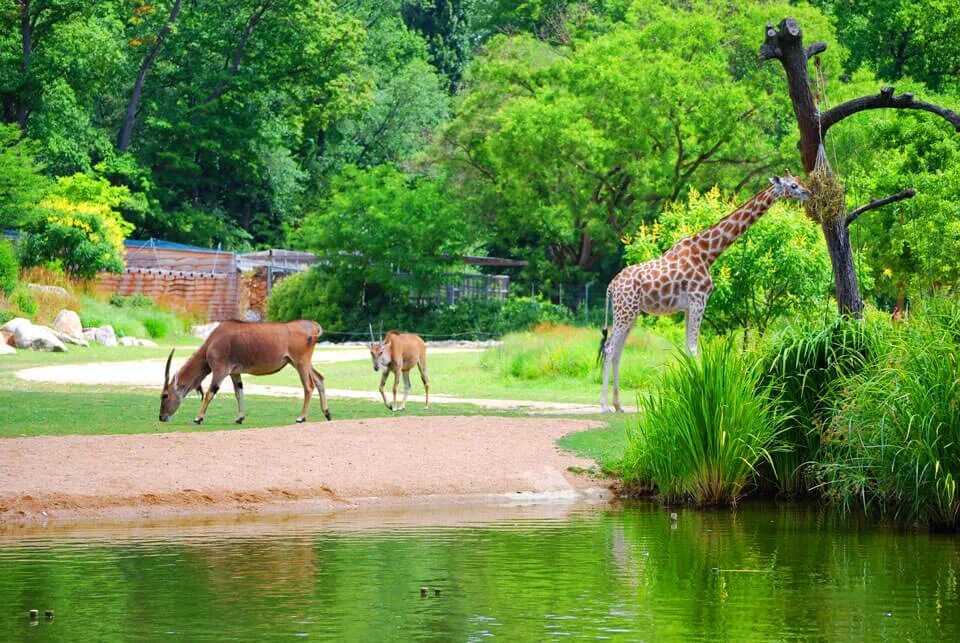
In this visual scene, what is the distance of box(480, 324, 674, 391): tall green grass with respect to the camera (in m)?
27.6

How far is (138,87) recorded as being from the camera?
194ft

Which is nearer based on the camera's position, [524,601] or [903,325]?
[524,601]

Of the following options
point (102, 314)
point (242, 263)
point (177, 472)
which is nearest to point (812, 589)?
point (177, 472)

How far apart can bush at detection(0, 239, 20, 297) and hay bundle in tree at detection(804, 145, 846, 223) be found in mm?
28371

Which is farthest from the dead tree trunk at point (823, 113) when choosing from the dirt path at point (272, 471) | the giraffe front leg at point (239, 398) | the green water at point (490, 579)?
the giraffe front leg at point (239, 398)

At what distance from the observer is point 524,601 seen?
9383 millimetres

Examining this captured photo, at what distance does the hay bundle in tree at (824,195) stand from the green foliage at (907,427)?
3.05 meters

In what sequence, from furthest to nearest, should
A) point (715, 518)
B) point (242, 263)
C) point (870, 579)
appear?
point (242, 263)
point (715, 518)
point (870, 579)

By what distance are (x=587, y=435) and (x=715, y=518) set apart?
4639 mm

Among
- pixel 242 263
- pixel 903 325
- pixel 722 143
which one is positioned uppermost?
pixel 722 143

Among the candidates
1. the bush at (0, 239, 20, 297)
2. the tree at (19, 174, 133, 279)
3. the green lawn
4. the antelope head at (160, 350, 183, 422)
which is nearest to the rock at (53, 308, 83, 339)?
the bush at (0, 239, 20, 297)

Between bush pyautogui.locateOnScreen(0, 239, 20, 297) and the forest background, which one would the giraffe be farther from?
bush pyautogui.locateOnScreen(0, 239, 20, 297)

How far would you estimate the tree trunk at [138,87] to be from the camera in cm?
5878

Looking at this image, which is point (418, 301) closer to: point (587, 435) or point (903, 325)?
point (587, 435)
